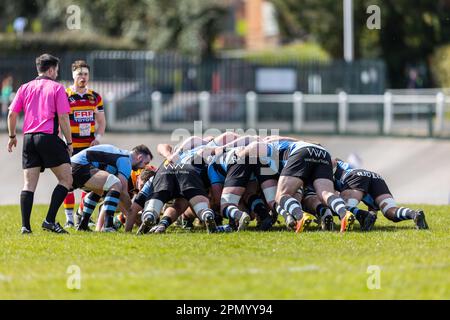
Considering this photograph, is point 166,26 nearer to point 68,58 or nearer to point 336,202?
point 68,58

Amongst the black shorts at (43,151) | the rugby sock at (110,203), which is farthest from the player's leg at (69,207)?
the black shorts at (43,151)

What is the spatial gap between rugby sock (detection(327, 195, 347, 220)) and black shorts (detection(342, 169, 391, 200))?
61 centimetres

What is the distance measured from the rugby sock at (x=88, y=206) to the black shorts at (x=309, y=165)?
2390mm

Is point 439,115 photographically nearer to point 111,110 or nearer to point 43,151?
point 111,110

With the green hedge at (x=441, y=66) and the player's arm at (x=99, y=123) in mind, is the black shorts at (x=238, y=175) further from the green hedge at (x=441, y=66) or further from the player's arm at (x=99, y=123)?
the green hedge at (x=441, y=66)

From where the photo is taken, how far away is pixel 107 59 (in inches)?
1462

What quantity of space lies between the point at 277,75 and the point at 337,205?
26.3 meters

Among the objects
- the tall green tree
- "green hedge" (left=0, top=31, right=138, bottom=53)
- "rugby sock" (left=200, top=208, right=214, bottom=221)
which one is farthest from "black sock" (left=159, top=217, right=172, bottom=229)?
the tall green tree

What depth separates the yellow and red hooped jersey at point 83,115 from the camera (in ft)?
47.8

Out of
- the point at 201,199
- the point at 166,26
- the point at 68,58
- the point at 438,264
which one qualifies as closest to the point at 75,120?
the point at 201,199

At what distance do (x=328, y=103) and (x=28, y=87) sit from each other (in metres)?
21.6

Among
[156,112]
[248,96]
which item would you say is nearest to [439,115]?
[248,96]

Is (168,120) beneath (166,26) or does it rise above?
beneath

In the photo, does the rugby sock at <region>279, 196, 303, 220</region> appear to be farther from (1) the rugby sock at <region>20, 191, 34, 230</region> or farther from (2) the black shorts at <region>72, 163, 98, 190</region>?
(1) the rugby sock at <region>20, 191, 34, 230</region>
